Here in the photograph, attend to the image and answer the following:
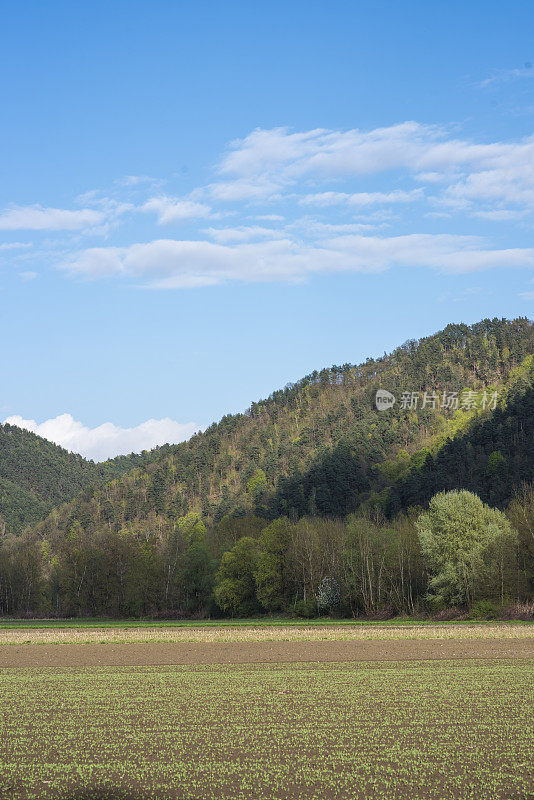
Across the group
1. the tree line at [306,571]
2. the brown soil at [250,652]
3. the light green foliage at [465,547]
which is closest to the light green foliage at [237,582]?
the tree line at [306,571]

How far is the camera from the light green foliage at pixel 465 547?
269 feet

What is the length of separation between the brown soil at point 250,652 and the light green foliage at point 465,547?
25.5 meters

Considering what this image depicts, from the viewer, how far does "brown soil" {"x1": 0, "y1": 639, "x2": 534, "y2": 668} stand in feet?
153

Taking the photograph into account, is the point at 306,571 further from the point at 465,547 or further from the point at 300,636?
the point at 300,636

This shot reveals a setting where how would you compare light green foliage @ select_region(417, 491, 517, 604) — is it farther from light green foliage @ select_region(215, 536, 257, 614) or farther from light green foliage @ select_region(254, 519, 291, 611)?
light green foliage @ select_region(215, 536, 257, 614)

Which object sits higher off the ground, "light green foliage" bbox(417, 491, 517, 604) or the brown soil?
"light green foliage" bbox(417, 491, 517, 604)

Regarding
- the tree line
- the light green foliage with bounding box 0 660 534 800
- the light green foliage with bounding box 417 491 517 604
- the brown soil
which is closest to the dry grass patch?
the brown soil

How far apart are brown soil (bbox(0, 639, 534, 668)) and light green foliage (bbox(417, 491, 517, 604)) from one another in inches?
1005

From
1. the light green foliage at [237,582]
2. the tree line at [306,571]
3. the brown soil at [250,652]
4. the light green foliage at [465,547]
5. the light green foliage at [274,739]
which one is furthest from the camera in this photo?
the light green foliage at [237,582]

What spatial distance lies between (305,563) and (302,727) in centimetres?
9098

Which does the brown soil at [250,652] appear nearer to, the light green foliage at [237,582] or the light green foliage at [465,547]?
the light green foliage at [465,547]

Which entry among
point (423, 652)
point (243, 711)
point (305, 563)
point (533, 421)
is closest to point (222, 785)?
point (243, 711)

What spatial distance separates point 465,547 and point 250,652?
131 feet

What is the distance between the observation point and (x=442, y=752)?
62.6ft
